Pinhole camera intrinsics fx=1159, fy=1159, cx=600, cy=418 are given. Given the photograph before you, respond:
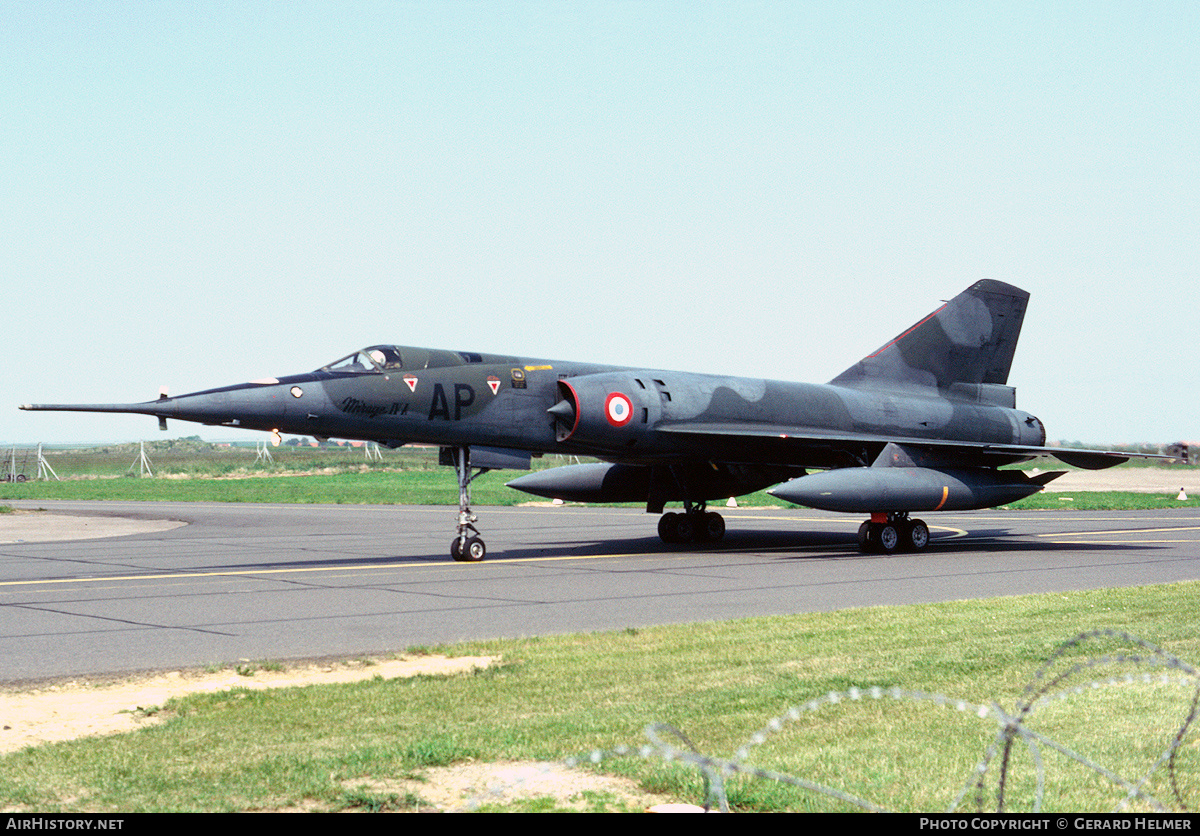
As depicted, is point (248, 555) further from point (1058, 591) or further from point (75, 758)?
point (75, 758)

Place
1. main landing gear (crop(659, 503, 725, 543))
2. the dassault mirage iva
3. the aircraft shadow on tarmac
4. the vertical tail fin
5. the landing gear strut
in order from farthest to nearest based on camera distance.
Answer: the vertical tail fin < main landing gear (crop(659, 503, 725, 543)) < the aircraft shadow on tarmac < the landing gear strut < the dassault mirage iva

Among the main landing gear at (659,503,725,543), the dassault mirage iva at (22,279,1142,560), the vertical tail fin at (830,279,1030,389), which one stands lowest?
the main landing gear at (659,503,725,543)

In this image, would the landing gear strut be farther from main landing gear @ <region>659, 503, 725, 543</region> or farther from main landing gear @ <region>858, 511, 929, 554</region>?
main landing gear @ <region>858, 511, 929, 554</region>

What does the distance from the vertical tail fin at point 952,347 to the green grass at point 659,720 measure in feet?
47.1

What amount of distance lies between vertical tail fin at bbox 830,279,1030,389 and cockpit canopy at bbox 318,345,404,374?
401 inches

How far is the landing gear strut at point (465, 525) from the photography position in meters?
17.7

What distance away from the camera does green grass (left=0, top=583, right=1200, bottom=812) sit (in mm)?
5129

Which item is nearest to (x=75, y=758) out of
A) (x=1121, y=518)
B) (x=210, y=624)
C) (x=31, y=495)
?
(x=210, y=624)

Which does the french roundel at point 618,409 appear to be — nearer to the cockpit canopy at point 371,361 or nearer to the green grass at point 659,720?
the cockpit canopy at point 371,361

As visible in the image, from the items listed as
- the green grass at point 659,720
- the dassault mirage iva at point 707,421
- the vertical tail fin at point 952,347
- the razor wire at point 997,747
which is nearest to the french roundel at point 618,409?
the dassault mirage iva at point 707,421

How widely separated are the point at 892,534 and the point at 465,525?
296 inches

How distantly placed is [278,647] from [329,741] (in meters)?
3.80

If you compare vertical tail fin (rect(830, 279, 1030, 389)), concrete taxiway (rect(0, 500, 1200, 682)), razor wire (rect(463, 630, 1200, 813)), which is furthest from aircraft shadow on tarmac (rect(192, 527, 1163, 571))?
razor wire (rect(463, 630, 1200, 813))

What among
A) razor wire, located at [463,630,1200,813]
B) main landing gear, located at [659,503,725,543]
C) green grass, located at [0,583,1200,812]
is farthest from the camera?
main landing gear, located at [659,503,725,543]
